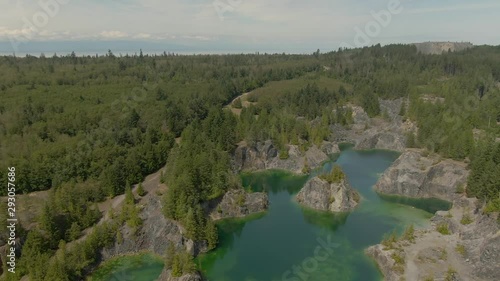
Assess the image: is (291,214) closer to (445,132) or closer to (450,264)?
(450,264)

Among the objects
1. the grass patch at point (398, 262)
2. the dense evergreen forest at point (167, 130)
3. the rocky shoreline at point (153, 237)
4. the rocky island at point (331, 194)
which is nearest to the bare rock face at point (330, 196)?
the rocky island at point (331, 194)

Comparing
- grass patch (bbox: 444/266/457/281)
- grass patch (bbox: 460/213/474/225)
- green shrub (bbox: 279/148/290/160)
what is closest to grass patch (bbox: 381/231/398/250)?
grass patch (bbox: 444/266/457/281)

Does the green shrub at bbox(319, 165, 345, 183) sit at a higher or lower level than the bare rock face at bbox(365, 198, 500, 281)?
higher

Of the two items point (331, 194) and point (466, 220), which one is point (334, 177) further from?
point (466, 220)

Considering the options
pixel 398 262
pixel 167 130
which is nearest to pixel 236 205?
pixel 398 262

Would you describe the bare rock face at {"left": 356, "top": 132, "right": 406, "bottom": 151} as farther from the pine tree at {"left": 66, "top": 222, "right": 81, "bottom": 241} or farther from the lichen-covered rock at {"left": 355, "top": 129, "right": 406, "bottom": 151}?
the pine tree at {"left": 66, "top": 222, "right": 81, "bottom": 241}

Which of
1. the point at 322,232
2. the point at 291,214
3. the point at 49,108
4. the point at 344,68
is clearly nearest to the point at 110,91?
the point at 49,108
